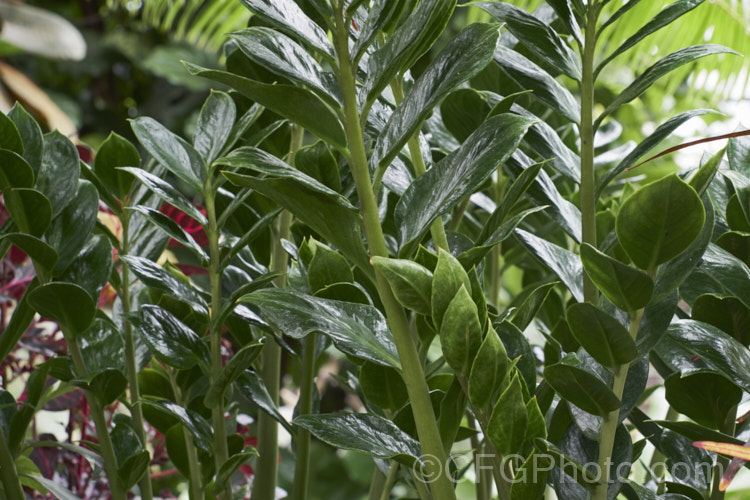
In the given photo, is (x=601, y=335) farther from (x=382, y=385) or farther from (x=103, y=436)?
(x=103, y=436)

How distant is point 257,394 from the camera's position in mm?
313

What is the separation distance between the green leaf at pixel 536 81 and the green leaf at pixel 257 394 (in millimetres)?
171

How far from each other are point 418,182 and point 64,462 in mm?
302

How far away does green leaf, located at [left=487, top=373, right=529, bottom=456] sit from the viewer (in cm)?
21

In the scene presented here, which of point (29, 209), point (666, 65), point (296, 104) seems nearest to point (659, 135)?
point (666, 65)

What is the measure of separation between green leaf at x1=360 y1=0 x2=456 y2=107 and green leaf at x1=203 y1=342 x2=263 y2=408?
3.8 inches

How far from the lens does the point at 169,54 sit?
A: 226cm

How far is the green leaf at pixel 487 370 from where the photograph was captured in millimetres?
206

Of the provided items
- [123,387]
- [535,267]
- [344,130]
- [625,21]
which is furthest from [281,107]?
[625,21]

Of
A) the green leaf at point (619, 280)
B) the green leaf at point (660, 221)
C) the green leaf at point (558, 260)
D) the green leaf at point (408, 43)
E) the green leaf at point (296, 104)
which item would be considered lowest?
the green leaf at point (619, 280)

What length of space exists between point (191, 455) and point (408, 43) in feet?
0.74

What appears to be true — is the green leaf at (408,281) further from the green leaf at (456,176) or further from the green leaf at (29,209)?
the green leaf at (29,209)

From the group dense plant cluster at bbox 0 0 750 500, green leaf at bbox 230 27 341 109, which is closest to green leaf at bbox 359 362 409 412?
dense plant cluster at bbox 0 0 750 500

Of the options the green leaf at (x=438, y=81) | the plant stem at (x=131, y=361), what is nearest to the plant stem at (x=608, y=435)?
the green leaf at (x=438, y=81)
